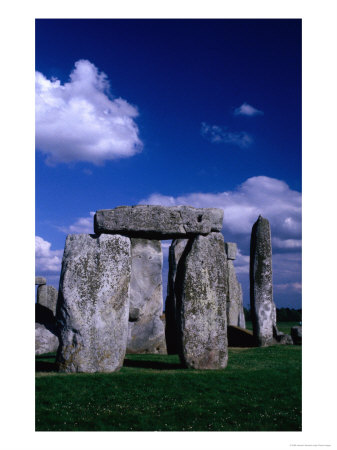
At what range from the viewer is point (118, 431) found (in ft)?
17.9

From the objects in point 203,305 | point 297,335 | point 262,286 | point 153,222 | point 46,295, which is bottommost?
point 297,335

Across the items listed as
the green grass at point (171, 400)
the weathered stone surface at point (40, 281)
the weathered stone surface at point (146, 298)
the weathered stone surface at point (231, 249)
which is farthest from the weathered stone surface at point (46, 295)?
the green grass at point (171, 400)

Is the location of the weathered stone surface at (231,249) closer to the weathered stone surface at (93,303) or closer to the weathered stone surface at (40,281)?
the weathered stone surface at (40,281)

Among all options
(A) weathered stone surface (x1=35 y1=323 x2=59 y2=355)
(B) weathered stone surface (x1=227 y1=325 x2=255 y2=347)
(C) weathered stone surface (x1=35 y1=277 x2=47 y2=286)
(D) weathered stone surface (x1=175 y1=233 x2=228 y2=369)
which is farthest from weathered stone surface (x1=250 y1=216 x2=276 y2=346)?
(C) weathered stone surface (x1=35 y1=277 x2=47 y2=286)

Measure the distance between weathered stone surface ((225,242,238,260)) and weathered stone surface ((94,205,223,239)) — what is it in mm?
9729

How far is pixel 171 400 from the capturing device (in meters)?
6.36

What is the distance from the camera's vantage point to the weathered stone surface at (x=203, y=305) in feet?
26.0

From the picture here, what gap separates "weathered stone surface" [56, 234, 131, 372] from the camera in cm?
761

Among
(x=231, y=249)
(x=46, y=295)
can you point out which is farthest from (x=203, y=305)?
(x=46, y=295)

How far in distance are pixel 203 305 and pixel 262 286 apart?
477cm

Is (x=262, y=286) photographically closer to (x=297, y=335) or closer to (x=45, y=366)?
(x=297, y=335)
